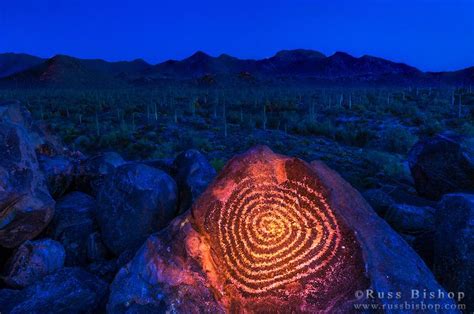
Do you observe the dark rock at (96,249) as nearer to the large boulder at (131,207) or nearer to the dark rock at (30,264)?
the large boulder at (131,207)

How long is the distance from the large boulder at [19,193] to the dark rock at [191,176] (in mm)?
1796

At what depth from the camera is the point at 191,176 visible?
622 centimetres

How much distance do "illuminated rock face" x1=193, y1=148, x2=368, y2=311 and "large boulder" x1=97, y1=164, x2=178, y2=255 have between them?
1725 millimetres

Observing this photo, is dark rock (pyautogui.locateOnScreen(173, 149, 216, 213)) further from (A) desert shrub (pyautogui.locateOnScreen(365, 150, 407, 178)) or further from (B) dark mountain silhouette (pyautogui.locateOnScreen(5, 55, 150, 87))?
(B) dark mountain silhouette (pyautogui.locateOnScreen(5, 55, 150, 87))

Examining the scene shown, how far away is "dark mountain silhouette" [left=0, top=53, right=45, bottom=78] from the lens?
4771 inches

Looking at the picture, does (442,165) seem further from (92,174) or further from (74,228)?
(74,228)

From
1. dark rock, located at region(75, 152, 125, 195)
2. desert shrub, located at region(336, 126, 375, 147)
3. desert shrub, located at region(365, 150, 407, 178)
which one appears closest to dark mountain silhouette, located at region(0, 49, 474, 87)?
desert shrub, located at region(336, 126, 375, 147)

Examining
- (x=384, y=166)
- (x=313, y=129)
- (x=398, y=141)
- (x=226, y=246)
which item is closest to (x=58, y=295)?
(x=226, y=246)

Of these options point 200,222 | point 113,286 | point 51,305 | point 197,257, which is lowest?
point 51,305

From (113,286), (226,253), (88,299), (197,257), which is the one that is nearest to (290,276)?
(226,253)

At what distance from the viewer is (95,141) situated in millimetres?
16734

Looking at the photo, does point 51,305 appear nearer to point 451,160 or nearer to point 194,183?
point 194,183

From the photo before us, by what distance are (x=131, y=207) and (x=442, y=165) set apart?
5689 mm

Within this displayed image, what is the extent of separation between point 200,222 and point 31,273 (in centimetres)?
241
